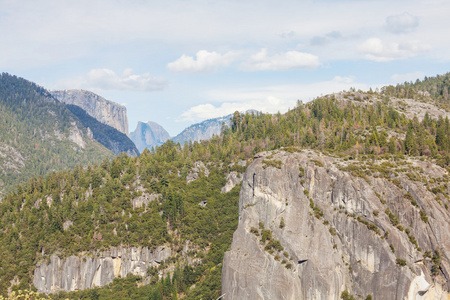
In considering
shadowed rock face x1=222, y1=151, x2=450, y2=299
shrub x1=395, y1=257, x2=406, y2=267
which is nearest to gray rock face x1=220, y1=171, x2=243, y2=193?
shadowed rock face x1=222, y1=151, x2=450, y2=299

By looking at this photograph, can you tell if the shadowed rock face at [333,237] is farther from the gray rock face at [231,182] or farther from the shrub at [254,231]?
the gray rock face at [231,182]

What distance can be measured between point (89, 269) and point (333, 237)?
316 ft

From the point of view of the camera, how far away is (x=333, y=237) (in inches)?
4208

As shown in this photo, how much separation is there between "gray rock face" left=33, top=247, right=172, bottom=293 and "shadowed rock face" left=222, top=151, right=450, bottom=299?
54.1 metres

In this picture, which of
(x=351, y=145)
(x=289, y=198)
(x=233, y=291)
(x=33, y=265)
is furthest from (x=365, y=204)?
(x=33, y=265)

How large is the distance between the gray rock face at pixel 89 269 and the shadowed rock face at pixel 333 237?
54066 mm

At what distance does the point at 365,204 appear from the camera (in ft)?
350

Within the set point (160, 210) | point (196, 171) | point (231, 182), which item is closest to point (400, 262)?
point (231, 182)

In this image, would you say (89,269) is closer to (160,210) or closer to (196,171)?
(160,210)

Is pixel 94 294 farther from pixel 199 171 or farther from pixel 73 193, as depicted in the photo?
pixel 199 171

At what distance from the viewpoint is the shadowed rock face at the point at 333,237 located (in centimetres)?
9850

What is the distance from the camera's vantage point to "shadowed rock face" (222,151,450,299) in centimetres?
9850

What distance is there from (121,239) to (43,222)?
118 ft

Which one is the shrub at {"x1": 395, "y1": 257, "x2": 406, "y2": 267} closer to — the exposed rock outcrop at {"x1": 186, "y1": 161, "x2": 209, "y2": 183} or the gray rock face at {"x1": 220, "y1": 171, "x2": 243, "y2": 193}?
the gray rock face at {"x1": 220, "y1": 171, "x2": 243, "y2": 193}
